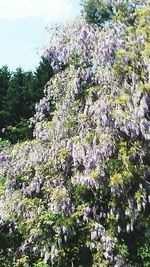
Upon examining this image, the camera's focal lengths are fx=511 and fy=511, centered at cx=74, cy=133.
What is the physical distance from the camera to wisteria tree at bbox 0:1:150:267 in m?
10.8

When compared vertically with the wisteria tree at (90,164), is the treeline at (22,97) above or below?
above

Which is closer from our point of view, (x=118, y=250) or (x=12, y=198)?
(x=118, y=250)

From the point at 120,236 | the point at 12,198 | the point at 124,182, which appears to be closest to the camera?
the point at 124,182

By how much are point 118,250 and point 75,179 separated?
1.77m

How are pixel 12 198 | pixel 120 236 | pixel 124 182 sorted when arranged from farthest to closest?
pixel 12 198
pixel 120 236
pixel 124 182

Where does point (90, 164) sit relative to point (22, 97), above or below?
below

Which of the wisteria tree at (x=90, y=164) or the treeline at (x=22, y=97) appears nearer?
the wisteria tree at (x=90, y=164)

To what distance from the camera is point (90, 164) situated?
10.9m

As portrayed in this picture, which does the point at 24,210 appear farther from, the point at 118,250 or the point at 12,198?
the point at 118,250

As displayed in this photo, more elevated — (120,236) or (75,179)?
(75,179)

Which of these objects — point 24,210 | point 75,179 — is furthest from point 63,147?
point 24,210

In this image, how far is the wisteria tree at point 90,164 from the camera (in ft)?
35.3

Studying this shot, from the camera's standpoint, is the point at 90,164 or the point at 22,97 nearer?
the point at 90,164

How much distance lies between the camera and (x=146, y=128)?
10805 mm
